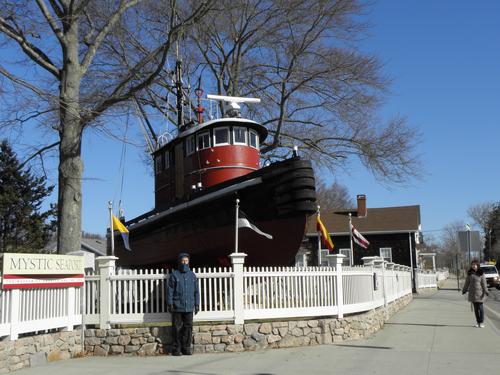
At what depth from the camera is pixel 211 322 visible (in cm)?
1056

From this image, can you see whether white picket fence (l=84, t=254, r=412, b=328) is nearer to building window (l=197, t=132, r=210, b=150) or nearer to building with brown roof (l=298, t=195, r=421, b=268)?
building window (l=197, t=132, r=210, b=150)

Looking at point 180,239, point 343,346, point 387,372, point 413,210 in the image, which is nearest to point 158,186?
point 180,239

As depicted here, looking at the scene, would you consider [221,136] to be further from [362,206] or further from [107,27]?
[362,206]

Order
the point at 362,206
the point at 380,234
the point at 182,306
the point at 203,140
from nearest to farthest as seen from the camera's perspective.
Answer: the point at 182,306
the point at 203,140
the point at 380,234
the point at 362,206

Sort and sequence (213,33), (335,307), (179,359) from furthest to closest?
(213,33) → (335,307) → (179,359)

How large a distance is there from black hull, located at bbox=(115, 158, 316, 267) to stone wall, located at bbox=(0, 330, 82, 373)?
515 centimetres

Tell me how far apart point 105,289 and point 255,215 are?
482 cm

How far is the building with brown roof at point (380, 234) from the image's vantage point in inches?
1565

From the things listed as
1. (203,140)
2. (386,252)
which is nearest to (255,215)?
(203,140)

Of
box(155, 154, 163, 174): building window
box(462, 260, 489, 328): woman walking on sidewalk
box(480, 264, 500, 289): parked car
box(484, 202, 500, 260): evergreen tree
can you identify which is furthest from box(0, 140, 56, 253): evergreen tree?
box(484, 202, 500, 260): evergreen tree

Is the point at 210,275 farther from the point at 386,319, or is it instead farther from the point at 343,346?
the point at 386,319

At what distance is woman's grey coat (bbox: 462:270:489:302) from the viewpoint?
13867mm

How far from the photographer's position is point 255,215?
14.2 m

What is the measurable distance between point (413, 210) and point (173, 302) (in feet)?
115
